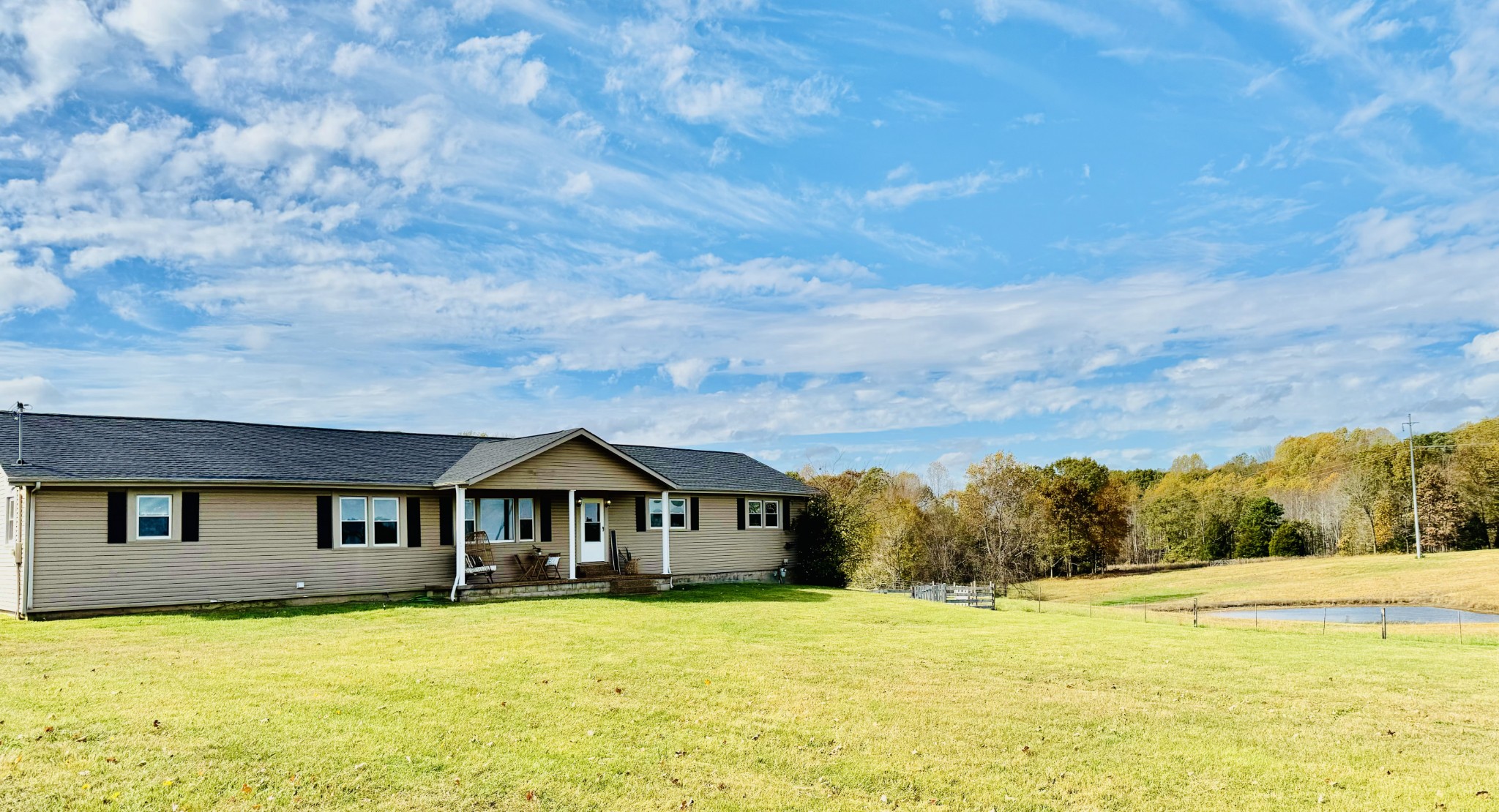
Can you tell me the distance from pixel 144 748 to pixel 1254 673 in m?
13.7

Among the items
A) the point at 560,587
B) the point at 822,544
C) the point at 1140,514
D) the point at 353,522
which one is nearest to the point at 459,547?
the point at 353,522

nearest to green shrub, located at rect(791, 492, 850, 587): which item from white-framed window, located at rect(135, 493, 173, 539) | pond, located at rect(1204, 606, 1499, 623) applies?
pond, located at rect(1204, 606, 1499, 623)

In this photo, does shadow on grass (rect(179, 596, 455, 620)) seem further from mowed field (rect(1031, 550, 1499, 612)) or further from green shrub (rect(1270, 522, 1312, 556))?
green shrub (rect(1270, 522, 1312, 556))

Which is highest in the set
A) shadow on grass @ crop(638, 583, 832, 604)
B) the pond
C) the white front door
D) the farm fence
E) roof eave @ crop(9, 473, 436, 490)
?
roof eave @ crop(9, 473, 436, 490)

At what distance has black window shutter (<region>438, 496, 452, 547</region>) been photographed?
25.4 metres

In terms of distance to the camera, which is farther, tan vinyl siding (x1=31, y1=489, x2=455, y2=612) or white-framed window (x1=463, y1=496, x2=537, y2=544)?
white-framed window (x1=463, y1=496, x2=537, y2=544)

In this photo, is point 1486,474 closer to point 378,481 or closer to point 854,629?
point 854,629

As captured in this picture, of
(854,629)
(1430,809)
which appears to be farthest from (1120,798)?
(854,629)

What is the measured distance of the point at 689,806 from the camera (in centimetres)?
736

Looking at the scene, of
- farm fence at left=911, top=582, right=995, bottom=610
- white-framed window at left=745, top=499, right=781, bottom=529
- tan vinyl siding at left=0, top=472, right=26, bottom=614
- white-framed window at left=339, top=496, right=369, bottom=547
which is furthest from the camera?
white-framed window at left=745, top=499, right=781, bottom=529

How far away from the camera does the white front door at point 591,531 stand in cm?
2830

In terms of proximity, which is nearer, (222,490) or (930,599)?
(222,490)

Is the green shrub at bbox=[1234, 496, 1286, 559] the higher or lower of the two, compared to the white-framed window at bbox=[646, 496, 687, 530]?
lower

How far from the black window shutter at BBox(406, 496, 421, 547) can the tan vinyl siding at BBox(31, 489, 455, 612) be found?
133 millimetres
